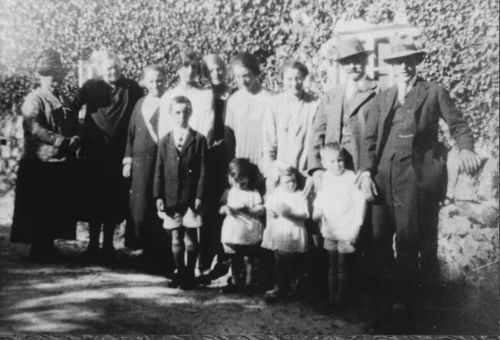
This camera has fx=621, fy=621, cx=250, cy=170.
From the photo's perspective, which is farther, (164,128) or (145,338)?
(164,128)

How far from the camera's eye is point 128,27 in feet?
9.88

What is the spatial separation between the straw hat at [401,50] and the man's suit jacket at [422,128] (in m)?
0.13

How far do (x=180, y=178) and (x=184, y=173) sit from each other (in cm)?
3

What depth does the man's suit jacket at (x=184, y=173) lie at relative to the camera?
3021 millimetres

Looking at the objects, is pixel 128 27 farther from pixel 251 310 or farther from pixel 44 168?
pixel 251 310

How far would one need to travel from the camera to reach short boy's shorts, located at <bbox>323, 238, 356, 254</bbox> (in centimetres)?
287

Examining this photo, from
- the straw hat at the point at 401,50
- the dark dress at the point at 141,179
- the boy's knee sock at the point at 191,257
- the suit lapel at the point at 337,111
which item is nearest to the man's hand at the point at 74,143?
the dark dress at the point at 141,179

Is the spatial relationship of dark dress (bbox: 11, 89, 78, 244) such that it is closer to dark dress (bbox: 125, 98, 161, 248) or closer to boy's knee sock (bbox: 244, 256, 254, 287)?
dark dress (bbox: 125, 98, 161, 248)

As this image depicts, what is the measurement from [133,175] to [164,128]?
0.29 metres

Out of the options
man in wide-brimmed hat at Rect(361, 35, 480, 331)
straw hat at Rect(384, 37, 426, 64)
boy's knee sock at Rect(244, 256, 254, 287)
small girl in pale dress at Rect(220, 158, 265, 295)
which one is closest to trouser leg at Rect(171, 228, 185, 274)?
small girl in pale dress at Rect(220, 158, 265, 295)

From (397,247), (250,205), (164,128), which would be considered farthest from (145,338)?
(397,247)

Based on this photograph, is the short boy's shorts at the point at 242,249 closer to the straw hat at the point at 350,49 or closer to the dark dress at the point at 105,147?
the dark dress at the point at 105,147

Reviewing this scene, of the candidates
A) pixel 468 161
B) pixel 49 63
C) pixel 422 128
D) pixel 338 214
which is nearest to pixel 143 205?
pixel 49 63

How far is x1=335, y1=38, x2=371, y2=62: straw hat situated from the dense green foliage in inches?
3.4
